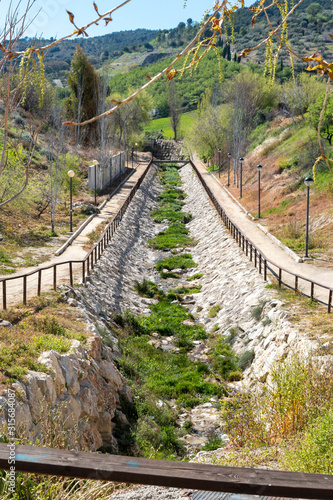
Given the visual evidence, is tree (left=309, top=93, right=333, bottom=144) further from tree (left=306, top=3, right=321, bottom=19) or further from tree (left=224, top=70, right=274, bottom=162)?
tree (left=306, top=3, right=321, bottom=19)

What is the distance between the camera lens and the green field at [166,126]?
94.4 m

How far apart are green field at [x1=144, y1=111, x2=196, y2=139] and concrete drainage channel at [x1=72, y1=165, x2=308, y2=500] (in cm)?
6364

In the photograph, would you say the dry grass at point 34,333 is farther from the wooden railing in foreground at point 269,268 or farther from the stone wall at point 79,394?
the wooden railing in foreground at point 269,268

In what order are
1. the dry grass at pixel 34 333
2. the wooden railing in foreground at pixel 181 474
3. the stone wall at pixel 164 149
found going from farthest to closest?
1. the stone wall at pixel 164 149
2. the dry grass at pixel 34 333
3. the wooden railing in foreground at pixel 181 474

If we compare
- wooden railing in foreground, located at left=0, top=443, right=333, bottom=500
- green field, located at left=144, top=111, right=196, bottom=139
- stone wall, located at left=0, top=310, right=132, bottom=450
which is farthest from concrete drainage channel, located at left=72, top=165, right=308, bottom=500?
green field, located at left=144, top=111, right=196, bottom=139

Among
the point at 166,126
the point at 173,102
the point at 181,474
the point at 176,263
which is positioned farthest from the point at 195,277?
the point at 166,126

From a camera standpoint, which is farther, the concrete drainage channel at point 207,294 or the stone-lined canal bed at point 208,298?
the stone-lined canal bed at point 208,298

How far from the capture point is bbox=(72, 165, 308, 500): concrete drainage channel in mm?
12000

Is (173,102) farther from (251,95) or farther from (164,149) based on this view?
(251,95)

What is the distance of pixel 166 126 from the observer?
350ft

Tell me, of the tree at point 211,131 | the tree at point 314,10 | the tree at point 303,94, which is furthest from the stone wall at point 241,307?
the tree at point 314,10

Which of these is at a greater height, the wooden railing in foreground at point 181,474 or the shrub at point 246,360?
the wooden railing in foreground at point 181,474

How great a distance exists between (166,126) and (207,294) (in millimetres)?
90978

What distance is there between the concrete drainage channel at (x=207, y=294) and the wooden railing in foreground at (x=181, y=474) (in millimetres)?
882
